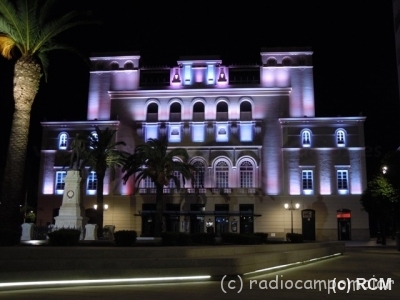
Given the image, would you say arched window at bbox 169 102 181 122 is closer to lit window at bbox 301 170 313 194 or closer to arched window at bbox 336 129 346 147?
lit window at bbox 301 170 313 194

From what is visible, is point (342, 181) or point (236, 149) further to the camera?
point (236, 149)

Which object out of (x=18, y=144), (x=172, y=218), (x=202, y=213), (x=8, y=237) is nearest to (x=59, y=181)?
(x=172, y=218)

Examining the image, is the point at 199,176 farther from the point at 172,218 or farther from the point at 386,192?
the point at 386,192

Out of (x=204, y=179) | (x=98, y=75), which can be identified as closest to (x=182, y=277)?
(x=204, y=179)

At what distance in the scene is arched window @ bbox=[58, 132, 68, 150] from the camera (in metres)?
57.6

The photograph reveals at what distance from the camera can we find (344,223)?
2149 inches

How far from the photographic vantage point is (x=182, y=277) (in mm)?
15742

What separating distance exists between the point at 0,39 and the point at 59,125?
3665 centimetres

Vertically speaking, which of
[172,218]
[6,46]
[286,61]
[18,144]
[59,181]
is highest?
[286,61]

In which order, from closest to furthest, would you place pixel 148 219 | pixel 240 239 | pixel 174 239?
pixel 174 239
pixel 240 239
pixel 148 219

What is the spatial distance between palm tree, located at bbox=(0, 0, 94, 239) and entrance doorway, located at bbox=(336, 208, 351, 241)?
40.1 meters


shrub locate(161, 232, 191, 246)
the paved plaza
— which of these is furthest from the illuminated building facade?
the paved plaza

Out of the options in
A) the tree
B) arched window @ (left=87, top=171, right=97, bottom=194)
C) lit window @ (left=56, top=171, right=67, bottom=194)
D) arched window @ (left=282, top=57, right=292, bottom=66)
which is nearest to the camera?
the tree

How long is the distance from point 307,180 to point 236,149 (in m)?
8.80
